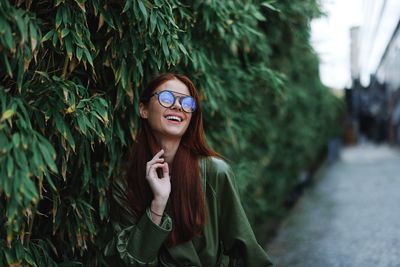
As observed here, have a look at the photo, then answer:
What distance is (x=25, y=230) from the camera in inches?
92.8

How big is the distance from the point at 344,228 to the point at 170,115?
408 cm

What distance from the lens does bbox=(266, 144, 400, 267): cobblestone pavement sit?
4500mm

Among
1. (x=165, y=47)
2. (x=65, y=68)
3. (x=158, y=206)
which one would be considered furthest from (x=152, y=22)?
(x=158, y=206)

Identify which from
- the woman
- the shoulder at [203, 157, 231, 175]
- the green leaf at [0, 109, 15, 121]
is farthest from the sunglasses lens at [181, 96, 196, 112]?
the green leaf at [0, 109, 15, 121]

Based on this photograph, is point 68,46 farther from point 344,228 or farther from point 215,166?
point 344,228

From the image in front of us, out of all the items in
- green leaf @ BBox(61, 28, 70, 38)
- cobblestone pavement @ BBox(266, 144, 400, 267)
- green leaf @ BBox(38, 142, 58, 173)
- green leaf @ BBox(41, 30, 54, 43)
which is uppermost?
green leaf @ BBox(61, 28, 70, 38)

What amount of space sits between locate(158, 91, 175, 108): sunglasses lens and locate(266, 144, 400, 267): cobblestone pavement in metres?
2.65

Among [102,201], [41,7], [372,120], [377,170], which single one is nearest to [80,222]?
[102,201]

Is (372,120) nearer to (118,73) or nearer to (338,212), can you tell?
(338,212)

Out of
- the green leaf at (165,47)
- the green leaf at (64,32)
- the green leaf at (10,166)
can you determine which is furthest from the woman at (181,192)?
the green leaf at (10,166)

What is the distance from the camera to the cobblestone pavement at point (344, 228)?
14.8ft

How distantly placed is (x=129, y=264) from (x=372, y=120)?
31.5 metres

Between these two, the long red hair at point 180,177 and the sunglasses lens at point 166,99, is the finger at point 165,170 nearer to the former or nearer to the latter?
the long red hair at point 180,177

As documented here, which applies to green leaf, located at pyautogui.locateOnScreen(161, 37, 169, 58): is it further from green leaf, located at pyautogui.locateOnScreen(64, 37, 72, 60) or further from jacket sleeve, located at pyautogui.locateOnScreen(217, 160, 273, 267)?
jacket sleeve, located at pyautogui.locateOnScreen(217, 160, 273, 267)
